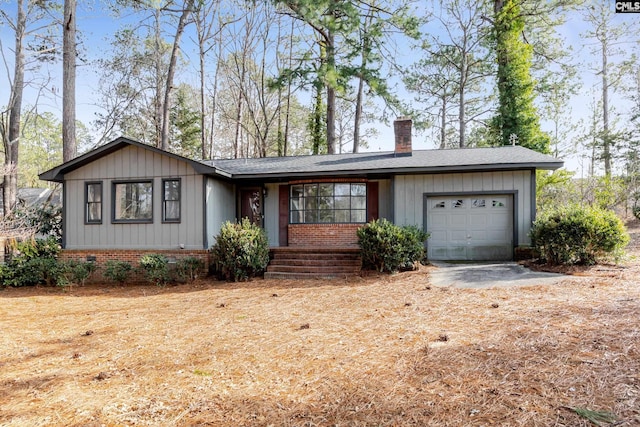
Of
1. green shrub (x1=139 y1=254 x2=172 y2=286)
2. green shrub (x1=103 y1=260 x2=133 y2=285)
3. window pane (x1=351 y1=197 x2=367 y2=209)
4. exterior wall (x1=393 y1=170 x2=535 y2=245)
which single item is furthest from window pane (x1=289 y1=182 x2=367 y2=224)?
green shrub (x1=103 y1=260 x2=133 y2=285)

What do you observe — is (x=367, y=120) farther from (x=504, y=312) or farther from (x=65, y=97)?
(x=504, y=312)

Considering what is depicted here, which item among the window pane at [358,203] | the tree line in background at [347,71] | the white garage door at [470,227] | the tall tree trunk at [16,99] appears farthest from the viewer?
the tree line in background at [347,71]

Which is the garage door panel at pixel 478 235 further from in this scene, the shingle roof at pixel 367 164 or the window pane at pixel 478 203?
the shingle roof at pixel 367 164

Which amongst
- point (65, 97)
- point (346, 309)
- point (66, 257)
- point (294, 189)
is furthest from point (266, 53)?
point (346, 309)

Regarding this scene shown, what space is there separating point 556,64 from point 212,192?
59.6 ft

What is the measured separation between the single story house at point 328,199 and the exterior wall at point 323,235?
3 cm

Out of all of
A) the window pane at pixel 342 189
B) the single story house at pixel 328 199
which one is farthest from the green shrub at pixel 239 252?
the window pane at pixel 342 189

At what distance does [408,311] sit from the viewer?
5141 mm

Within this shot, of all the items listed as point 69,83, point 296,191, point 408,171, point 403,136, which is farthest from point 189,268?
point 69,83

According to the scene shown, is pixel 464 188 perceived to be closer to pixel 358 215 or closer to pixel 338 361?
pixel 358 215

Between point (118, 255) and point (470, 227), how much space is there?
30.8 feet

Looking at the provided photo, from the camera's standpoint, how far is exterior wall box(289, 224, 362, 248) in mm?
10430

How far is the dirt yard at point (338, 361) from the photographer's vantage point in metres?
2.42

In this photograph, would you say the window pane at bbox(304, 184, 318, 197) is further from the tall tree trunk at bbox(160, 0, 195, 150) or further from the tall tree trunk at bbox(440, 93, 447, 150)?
the tall tree trunk at bbox(440, 93, 447, 150)
